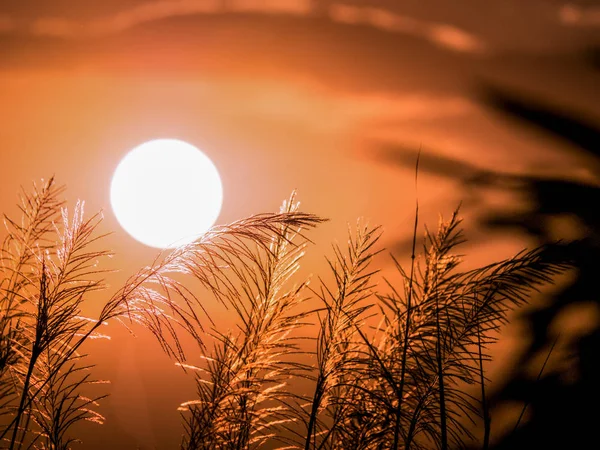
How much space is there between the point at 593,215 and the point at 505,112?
41 cm

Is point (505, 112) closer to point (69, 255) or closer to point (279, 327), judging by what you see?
point (279, 327)

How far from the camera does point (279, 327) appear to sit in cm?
161

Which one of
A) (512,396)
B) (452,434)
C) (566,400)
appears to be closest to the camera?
(566,400)

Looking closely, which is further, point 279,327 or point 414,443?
point 279,327

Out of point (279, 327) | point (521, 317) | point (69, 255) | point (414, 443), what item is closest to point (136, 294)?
point (69, 255)

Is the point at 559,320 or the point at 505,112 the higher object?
the point at 505,112

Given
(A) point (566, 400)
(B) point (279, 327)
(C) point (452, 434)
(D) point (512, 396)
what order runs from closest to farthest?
(A) point (566, 400) < (D) point (512, 396) < (C) point (452, 434) < (B) point (279, 327)

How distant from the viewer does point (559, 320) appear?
1453 millimetres

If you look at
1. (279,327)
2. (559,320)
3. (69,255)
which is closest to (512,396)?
(559,320)

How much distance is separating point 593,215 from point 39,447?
5.23 ft

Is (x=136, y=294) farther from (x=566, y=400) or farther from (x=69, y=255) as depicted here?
(x=566, y=400)

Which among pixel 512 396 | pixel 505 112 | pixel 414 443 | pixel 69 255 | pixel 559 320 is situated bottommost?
pixel 414 443

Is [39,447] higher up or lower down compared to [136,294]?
lower down

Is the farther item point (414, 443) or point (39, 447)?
point (39, 447)
